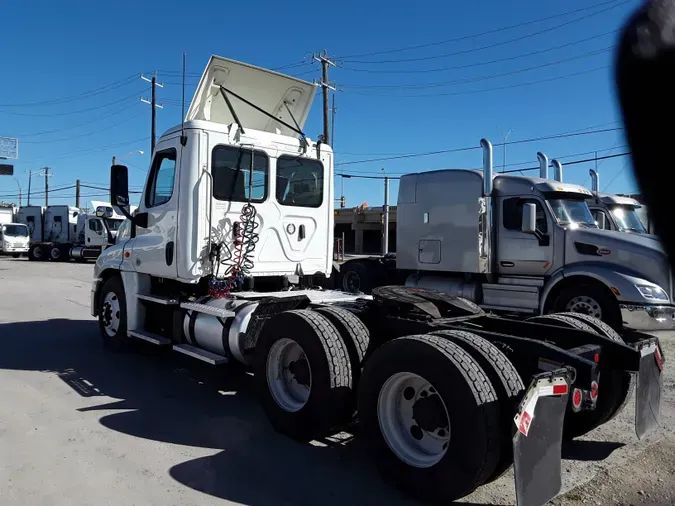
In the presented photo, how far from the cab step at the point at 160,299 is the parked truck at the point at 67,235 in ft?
82.7

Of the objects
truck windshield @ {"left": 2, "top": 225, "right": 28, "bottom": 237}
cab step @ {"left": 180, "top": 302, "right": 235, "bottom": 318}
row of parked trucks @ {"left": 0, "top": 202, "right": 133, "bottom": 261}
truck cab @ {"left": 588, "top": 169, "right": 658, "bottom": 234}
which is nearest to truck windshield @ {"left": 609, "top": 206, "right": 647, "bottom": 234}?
truck cab @ {"left": 588, "top": 169, "right": 658, "bottom": 234}

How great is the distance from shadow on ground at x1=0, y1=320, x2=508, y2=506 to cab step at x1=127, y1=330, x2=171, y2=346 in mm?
402

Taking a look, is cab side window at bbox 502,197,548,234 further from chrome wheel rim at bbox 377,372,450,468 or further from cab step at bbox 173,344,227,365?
chrome wheel rim at bbox 377,372,450,468

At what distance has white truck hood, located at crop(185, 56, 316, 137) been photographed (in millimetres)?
6559

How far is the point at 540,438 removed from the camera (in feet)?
10.2

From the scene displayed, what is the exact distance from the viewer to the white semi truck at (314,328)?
322cm

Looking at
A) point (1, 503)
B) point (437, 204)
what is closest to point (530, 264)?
point (437, 204)

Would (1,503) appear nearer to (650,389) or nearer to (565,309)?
(650,389)

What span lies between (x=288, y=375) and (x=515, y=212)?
7.05 metres

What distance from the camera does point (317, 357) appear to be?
14.0 ft

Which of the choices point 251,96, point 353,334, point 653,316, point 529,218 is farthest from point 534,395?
point 529,218

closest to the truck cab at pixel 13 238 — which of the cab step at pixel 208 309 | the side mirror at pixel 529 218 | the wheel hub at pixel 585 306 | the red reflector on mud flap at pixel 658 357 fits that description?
the cab step at pixel 208 309

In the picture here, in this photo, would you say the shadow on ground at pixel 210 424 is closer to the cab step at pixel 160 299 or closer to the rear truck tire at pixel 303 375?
the rear truck tire at pixel 303 375

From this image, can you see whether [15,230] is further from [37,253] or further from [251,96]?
[251,96]
